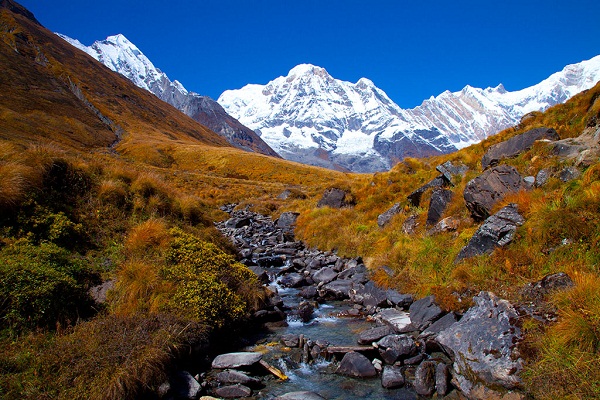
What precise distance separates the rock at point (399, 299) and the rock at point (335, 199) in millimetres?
12701

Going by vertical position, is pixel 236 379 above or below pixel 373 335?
below

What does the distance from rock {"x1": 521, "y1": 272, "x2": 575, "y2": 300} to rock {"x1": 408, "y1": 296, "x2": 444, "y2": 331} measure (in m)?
2.08

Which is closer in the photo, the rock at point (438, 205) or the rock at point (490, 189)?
the rock at point (490, 189)

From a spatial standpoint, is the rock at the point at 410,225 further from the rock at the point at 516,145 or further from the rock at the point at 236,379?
the rock at the point at 236,379

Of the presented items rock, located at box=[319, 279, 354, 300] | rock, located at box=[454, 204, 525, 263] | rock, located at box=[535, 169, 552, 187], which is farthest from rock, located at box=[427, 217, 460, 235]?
rock, located at box=[319, 279, 354, 300]

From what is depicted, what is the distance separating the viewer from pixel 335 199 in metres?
24.2

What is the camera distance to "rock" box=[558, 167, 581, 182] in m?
9.80

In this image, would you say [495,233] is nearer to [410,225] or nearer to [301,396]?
[410,225]

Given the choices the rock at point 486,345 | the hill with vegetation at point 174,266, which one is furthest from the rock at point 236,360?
the rock at point 486,345

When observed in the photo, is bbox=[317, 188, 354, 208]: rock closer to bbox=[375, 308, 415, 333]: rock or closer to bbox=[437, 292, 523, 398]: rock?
bbox=[375, 308, 415, 333]: rock

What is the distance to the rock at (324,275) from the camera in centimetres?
1374

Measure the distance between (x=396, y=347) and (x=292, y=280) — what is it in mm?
7182

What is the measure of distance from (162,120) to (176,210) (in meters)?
178

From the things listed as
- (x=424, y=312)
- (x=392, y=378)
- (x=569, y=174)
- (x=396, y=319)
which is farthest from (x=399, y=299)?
(x=569, y=174)
